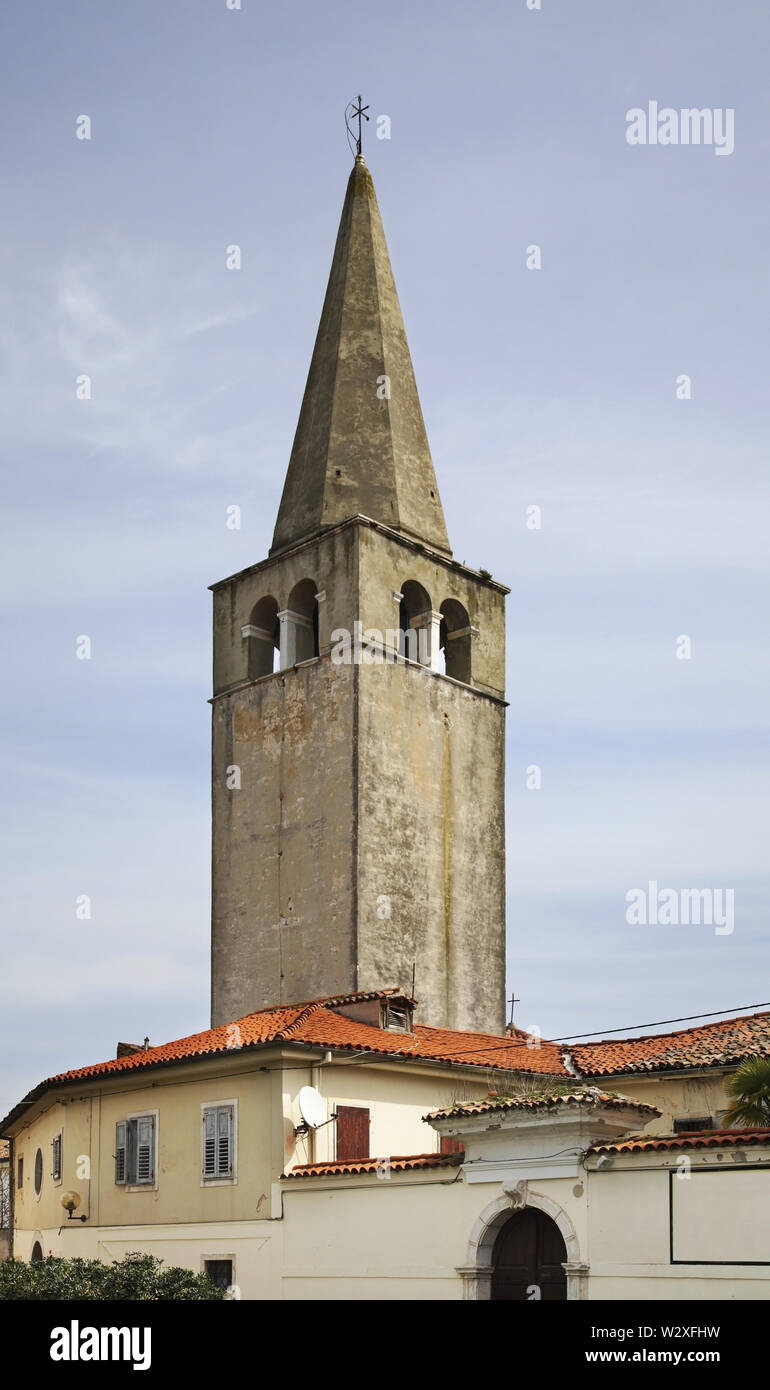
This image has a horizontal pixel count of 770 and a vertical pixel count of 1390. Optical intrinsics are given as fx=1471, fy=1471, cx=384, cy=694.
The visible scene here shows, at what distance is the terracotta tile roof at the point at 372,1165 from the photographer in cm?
2011

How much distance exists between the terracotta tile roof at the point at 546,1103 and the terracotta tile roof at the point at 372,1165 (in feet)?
2.12

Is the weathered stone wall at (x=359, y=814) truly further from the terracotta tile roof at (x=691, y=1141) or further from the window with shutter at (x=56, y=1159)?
the terracotta tile roof at (x=691, y=1141)

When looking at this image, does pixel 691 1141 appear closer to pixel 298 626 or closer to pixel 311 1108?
pixel 311 1108

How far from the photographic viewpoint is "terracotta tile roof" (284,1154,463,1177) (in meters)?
20.1

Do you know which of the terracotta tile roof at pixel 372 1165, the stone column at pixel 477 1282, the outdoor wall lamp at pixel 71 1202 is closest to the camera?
the stone column at pixel 477 1282

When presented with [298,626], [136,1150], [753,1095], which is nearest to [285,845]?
[298,626]

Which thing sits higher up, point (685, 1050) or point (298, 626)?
point (298, 626)

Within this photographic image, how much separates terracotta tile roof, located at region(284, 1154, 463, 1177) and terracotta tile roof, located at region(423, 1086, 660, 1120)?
65 centimetres

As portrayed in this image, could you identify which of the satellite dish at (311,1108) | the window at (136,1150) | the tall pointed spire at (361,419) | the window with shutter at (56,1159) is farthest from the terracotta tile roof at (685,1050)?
the tall pointed spire at (361,419)

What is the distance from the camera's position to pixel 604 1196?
17938 millimetres

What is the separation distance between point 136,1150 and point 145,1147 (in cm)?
30

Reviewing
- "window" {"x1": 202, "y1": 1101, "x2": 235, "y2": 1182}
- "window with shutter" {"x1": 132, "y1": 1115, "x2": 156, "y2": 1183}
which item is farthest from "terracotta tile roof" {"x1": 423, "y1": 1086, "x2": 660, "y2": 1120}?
"window with shutter" {"x1": 132, "y1": 1115, "x2": 156, "y2": 1183}

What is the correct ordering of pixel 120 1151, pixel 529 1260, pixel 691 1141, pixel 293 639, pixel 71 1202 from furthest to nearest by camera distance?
pixel 293 639
pixel 71 1202
pixel 120 1151
pixel 529 1260
pixel 691 1141

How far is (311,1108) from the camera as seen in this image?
22.9 metres
